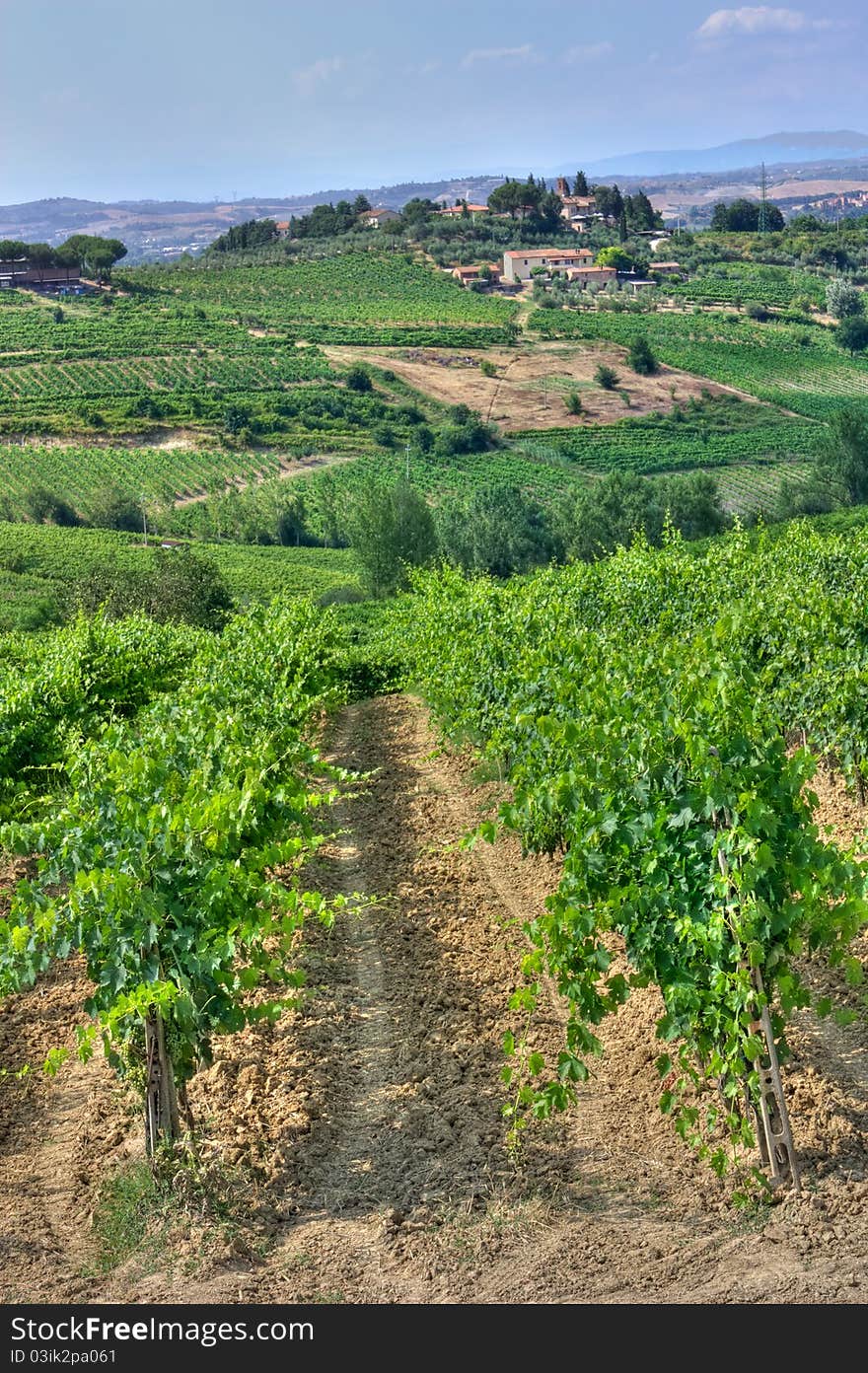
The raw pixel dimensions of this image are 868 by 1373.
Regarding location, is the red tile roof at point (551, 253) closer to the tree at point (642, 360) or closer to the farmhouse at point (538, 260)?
the farmhouse at point (538, 260)

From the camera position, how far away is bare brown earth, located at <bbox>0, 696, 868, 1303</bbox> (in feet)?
19.3

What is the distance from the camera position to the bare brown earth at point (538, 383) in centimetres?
8162

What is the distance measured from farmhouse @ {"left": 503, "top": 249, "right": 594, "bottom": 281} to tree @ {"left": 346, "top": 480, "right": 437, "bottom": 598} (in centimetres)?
7548

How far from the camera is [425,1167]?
6.90 meters

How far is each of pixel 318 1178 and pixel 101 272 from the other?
123m

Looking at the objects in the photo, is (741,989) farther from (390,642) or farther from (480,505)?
(480,505)

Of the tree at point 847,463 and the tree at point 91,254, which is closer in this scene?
the tree at point 847,463

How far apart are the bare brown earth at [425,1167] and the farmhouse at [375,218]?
139131 millimetres

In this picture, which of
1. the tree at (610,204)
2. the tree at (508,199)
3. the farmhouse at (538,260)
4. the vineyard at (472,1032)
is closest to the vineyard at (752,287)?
the farmhouse at (538,260)

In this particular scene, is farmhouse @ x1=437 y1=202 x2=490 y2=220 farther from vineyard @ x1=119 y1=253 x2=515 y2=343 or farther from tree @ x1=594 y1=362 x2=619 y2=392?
tree @ x1=594 y1=362 x2=619 y2=392

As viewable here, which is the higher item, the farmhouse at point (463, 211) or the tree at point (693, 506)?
the farmhouse at point (463, 211)

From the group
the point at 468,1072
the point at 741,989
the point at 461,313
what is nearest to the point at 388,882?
the point at 468,1072

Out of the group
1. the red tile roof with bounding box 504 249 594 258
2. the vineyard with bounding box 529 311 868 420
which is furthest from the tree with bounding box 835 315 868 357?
the red tile roof with bounding box 504 249 594 258

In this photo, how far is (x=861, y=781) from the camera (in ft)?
40.3
